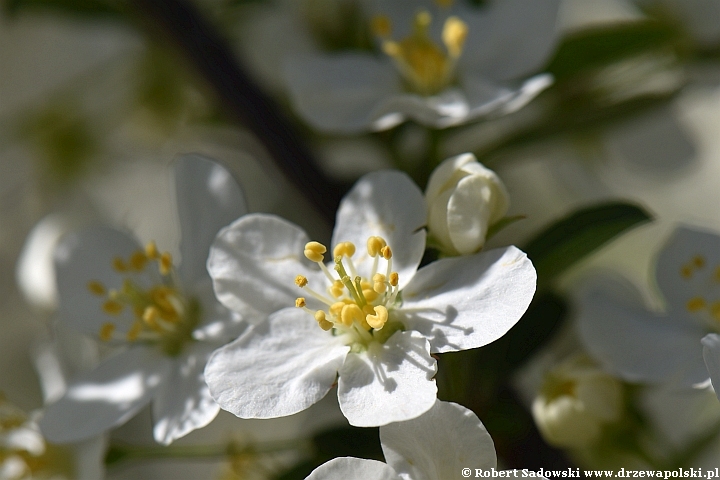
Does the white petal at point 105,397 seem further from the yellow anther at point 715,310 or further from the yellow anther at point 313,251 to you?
the yellow anther at point 715,310

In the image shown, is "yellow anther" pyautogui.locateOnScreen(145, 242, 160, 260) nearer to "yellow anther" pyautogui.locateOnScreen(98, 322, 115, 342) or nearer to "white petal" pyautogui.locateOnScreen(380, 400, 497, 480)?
"yellow anther" pyautogui.locateOnScreen(98, 322, 115, 342)

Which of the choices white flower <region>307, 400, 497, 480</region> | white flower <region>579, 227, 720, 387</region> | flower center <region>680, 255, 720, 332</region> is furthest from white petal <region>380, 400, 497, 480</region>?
flower center <region>680, 255, 720, 332</region>

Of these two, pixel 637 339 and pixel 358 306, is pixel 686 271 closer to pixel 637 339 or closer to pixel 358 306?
pixel 637 339

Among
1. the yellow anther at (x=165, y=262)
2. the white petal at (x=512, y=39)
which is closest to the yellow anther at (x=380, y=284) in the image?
the yellow anther at (x=165, y=262)

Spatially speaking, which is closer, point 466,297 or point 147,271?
point 466,297

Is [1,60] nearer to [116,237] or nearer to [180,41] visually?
[180,41]

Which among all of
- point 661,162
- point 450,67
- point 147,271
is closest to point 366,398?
point 147,271
